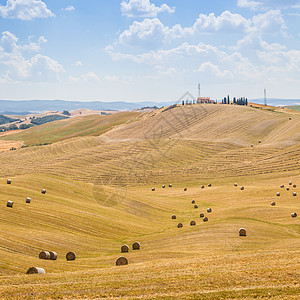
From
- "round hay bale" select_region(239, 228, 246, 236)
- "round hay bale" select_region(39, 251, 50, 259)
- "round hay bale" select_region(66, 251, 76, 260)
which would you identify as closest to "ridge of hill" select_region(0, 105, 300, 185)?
"round hay bale" select_region(239, 228, 246, 236)

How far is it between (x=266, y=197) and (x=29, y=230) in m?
40.1

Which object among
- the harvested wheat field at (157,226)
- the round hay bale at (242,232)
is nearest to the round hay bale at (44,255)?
the harvested wheat field at (157,226)

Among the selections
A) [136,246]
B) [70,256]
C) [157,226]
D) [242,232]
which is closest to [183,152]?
[157,226]

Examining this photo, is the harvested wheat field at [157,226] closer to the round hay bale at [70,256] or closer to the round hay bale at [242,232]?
the round hay bale at [70,256]

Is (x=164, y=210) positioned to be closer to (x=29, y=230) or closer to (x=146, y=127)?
(x=29, y=230)

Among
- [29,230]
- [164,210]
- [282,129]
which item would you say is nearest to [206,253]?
[29,230]

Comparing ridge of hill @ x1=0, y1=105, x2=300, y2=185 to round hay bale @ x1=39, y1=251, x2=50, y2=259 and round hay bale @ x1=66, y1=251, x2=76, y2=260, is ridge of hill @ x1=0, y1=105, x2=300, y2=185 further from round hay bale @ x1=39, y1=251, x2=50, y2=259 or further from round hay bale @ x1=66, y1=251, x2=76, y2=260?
round hay bale @ x1=39, y1=251, x2=50, y2=259

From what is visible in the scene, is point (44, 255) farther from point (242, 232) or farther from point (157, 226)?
point (157, 226)

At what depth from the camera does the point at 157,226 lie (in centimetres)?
5309

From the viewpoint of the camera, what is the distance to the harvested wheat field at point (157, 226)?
22.0 meters

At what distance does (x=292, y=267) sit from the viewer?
24547 mm

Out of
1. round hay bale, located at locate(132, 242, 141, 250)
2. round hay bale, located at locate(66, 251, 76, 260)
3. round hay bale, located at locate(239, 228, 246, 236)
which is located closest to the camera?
round hay bale, located at locate(66, 251, 76, 260)

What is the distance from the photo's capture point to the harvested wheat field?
22.0m

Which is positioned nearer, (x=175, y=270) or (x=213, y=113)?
(x=175, y=270)
